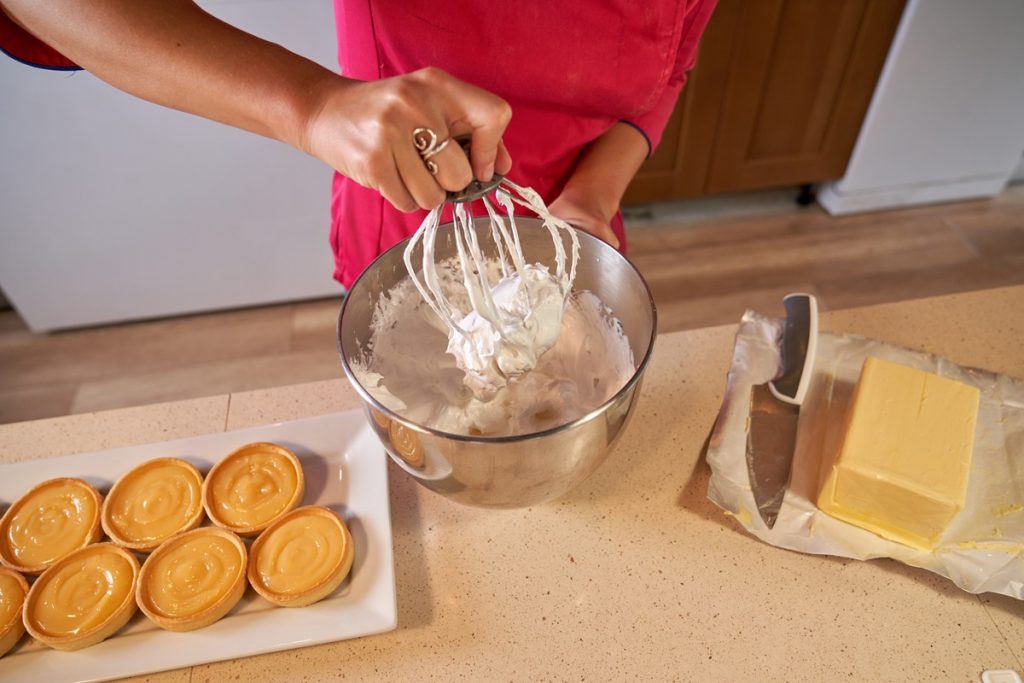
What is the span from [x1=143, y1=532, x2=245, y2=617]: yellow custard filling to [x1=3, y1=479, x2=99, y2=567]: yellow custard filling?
0.09m

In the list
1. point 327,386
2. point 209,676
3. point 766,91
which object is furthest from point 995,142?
point 209,676

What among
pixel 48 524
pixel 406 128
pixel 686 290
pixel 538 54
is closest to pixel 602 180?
pixel 538 54

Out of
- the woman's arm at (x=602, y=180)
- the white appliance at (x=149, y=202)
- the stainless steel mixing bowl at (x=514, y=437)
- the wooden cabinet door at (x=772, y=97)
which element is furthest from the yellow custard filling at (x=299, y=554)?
the wooden cabinet door at (x=772, y=97)

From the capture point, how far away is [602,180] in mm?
835

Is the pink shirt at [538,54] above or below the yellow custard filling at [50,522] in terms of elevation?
above

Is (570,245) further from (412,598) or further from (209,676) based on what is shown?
(209,676)

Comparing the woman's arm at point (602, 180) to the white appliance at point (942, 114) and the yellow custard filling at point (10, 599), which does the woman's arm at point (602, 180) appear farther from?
the white appliance at point (942, 114)

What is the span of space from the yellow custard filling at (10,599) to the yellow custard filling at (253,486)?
17 centimetres

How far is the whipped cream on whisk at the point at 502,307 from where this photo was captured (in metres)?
0.60

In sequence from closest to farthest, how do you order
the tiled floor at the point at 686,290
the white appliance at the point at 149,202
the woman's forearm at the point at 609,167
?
the woman's forearm at the point at 609,167 → the white appliance at the point at 149,202 → the tiled floor at the point at 686,290

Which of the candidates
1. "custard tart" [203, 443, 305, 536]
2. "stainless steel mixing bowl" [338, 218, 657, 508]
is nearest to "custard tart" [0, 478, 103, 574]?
"custard tart" [203, 443, 305, 536]

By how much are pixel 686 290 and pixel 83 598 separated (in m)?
1.71

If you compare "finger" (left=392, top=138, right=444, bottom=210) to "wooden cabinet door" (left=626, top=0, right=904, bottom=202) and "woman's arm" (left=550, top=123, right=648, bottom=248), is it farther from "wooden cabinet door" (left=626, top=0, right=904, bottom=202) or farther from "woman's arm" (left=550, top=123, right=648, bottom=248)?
"wooden cabinet door" (left=626, top=0, right=904, bottom=202)

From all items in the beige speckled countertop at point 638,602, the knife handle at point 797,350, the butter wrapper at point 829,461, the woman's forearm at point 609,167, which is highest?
the woman's forearm at point 609,167
